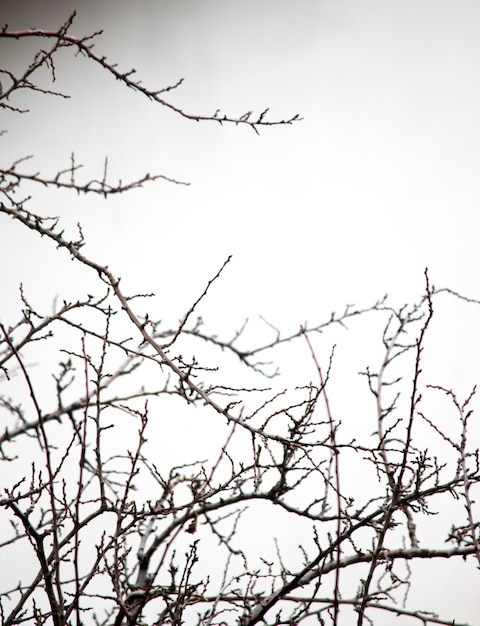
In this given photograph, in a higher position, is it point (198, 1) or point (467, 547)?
point (198, 1)

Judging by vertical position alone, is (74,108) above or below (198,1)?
below

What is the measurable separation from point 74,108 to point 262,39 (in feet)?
6.50

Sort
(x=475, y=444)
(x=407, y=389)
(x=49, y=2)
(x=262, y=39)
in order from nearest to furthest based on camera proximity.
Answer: (x=475, y=444)
(x=407, y=389)
(x=49, y=2)
(x=262, y=39)

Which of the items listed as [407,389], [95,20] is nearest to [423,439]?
[407,389]

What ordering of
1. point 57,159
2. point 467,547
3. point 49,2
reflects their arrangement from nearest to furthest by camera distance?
1. point 467,547
2. point 57,159
3. point 49,2

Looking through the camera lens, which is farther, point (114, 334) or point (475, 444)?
point (114, 334)

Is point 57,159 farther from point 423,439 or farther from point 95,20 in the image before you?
point 423,439

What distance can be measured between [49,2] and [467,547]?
5.64 m

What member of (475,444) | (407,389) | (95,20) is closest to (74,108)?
(95,20)

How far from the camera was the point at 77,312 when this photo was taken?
13.7ft

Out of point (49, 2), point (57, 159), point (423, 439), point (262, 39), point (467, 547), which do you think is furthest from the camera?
point (262, 39)

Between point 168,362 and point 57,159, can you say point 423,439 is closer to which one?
point 168,362

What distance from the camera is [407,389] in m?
4.17

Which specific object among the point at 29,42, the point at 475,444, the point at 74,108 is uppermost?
the point at 29,42
